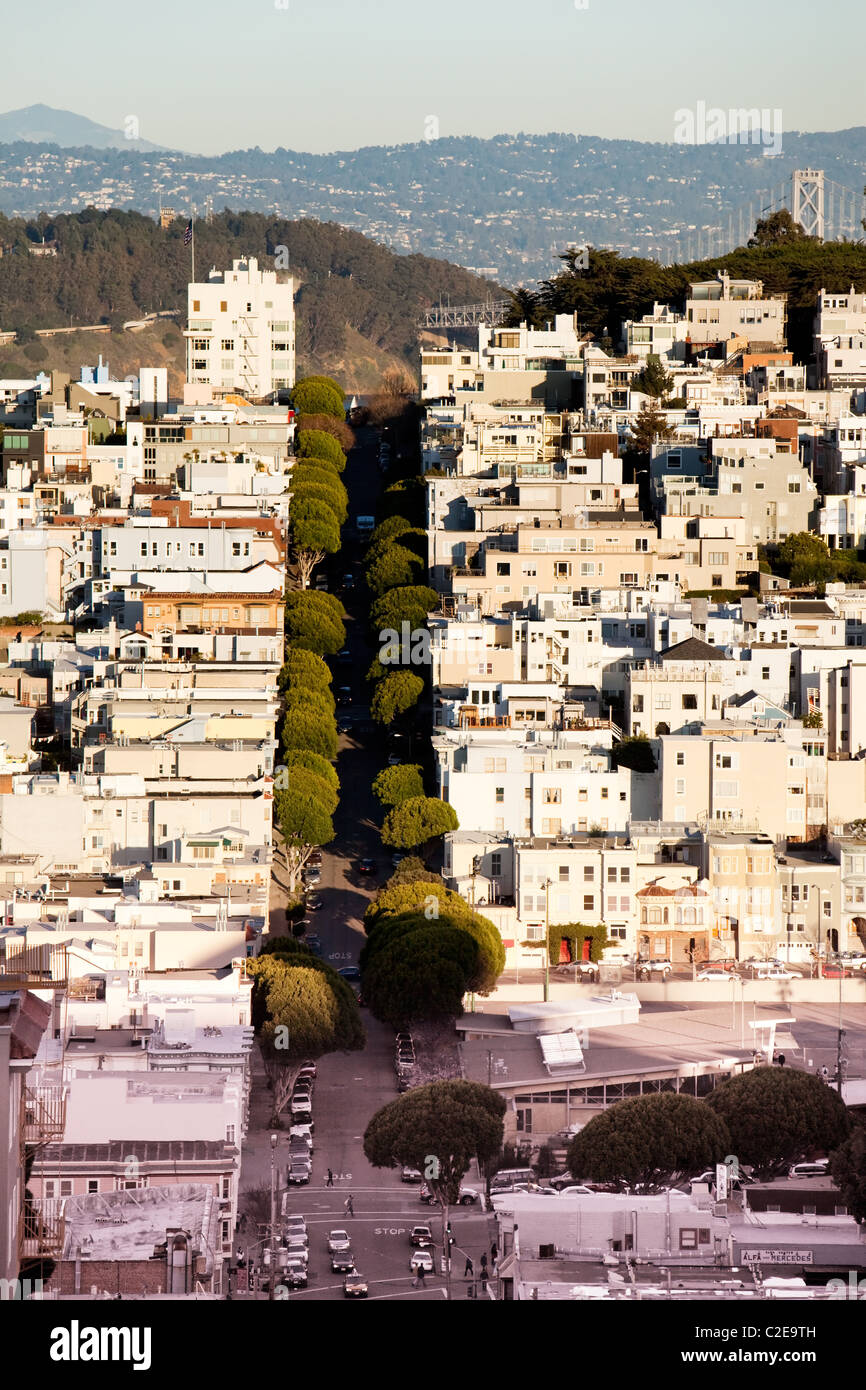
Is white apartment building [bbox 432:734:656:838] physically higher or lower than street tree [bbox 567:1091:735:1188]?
higher

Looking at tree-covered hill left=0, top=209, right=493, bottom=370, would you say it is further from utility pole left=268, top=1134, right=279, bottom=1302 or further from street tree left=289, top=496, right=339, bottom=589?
utility pole left=268, top=1134, right=279, bottom=1302

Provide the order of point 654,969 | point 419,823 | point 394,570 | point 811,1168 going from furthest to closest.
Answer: point 394,570 → point 419,823 → point 654,969 → point 811,1168

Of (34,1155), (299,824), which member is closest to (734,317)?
(299,824)

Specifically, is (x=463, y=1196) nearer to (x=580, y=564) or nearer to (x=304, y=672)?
(x=304, y=672)

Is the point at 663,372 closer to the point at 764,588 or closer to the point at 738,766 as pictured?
the point at 764,588

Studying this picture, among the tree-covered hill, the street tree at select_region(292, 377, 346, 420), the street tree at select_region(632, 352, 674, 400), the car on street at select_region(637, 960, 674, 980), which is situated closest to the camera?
the car on street at select_region(637, 960, 674, 980)

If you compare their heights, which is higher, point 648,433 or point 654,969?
point 648,433

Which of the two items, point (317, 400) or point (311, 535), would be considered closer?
point (311, 535)

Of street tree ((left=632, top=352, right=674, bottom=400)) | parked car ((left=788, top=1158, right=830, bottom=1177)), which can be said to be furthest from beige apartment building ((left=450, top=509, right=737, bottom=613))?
parked car ((left=788, top=1158, right=830, bottom=1177))
